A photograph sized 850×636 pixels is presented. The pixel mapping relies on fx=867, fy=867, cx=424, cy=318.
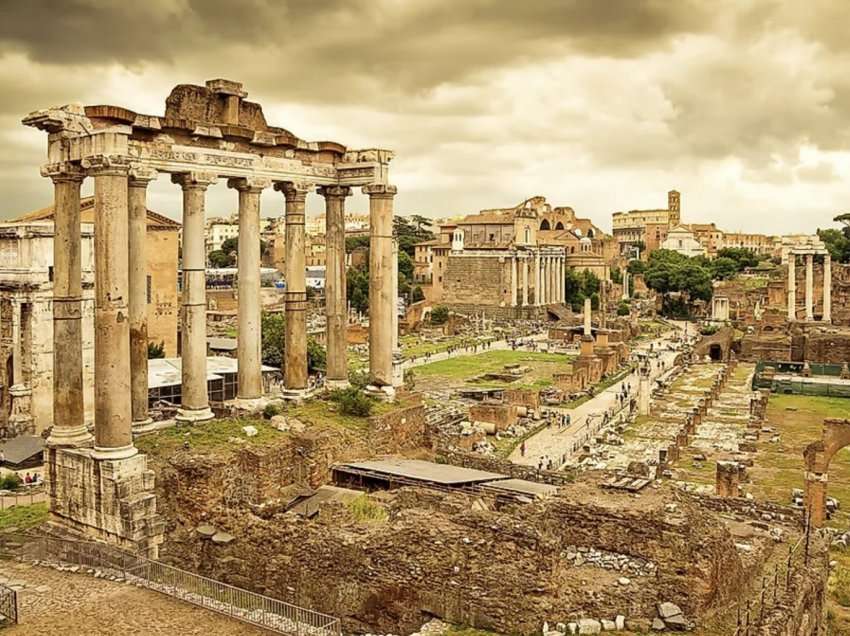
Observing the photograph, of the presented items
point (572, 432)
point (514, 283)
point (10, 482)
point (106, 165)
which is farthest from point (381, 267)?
point (514, 283)

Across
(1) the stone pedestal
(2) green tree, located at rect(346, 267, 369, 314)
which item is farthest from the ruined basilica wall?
(1) the stone pedestal

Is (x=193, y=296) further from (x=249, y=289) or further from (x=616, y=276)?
(x=616, y=276)

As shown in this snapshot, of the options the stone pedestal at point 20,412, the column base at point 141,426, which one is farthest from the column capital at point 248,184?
the stone pedestal at point 20,412

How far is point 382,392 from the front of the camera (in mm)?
22250

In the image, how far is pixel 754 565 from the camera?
1507cm

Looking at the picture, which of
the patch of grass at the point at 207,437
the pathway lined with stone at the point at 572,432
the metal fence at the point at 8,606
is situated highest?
the patch of grass at the point at 207,437

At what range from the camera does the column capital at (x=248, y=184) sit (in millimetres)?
19641

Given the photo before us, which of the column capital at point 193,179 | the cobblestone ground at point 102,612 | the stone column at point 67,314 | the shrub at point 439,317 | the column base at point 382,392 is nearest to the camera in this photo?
the cobblestone ground at point 102,612

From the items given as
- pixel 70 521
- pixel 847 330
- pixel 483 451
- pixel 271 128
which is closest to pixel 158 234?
pixel 483 451

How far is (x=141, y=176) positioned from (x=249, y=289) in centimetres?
365

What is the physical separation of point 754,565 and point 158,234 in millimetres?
39545

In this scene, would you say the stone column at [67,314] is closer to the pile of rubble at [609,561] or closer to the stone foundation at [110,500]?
the stone foundation at [110,500]

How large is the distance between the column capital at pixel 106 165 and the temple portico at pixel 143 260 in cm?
2

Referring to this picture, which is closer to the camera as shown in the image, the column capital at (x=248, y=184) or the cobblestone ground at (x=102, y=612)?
the cobblestone ground at (x=102, y=612)
